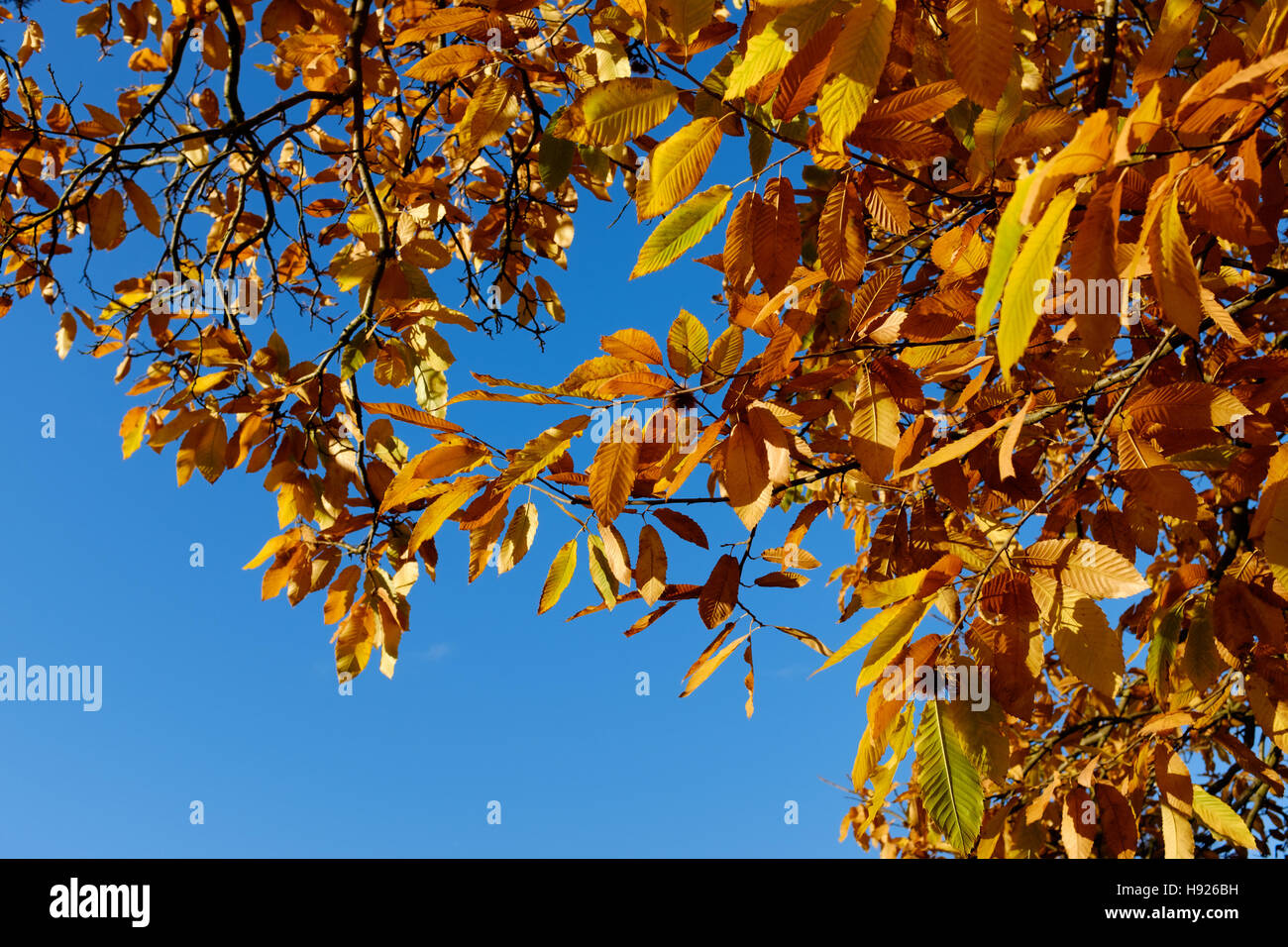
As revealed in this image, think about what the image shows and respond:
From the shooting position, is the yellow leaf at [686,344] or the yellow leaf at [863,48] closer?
Result: the yellow leaf at [863,48]

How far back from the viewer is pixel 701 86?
110 cm

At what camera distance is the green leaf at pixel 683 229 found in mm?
1089

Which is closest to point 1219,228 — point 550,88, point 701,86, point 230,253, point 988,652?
point 988,652

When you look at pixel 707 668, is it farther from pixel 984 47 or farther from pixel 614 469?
pixel 984 47

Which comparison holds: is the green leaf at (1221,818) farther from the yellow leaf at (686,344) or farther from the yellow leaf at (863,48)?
the yellow leaf at (863,48)

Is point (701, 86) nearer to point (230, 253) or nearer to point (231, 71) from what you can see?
point (231, 71)

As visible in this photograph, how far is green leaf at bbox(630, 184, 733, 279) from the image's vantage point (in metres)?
1.09

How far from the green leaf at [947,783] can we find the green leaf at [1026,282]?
0.47 m

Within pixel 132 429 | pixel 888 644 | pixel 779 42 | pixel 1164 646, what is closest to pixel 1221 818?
pixel 1164 646

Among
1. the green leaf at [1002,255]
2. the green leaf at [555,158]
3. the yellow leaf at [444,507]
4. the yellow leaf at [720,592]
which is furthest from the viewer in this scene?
the green leaf at [555,158]

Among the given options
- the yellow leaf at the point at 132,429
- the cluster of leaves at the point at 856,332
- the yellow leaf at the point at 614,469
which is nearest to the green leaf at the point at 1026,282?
the cluster of leaves at the point at 856,332

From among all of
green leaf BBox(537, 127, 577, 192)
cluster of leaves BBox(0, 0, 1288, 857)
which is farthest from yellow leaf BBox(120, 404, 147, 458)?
green leaf BBox(537, 127, 577, 192)
